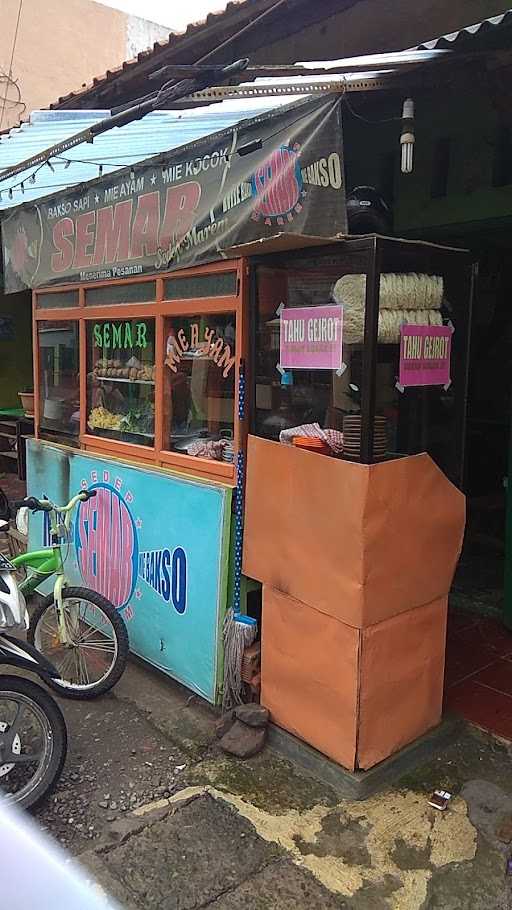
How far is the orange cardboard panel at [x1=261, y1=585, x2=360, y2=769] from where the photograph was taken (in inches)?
120

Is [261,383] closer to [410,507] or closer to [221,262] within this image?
[221,262]

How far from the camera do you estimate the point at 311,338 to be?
10.3ft

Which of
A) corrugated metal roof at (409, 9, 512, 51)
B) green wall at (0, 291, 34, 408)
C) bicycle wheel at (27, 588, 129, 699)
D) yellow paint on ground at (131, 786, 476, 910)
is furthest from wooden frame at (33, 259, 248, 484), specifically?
green wall at (0, 291, 34, 408)

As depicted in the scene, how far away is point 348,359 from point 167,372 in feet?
4.60

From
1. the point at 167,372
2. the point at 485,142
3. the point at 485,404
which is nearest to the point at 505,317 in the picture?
the point at 485,404

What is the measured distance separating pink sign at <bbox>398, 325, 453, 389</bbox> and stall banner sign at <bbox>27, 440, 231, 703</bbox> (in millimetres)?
1087

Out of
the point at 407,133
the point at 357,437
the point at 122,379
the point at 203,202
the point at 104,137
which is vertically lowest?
the point at 357,437

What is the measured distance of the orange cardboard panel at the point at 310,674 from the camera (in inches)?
120

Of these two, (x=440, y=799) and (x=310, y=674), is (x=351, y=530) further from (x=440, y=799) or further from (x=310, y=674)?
(x=440, y=799)

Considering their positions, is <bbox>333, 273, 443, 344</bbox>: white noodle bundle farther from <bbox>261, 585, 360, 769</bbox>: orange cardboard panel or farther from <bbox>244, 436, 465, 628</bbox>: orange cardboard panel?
<bbox>261, 585, 360, 769</bbox>: orange cardboard panel

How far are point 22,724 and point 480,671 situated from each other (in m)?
2.52

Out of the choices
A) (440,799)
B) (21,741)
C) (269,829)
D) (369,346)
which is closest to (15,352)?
(21,741)

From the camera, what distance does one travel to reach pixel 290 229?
10.1 feet

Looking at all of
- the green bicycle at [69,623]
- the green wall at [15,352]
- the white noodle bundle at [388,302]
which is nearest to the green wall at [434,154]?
the white noodle bundle at [388,302]
